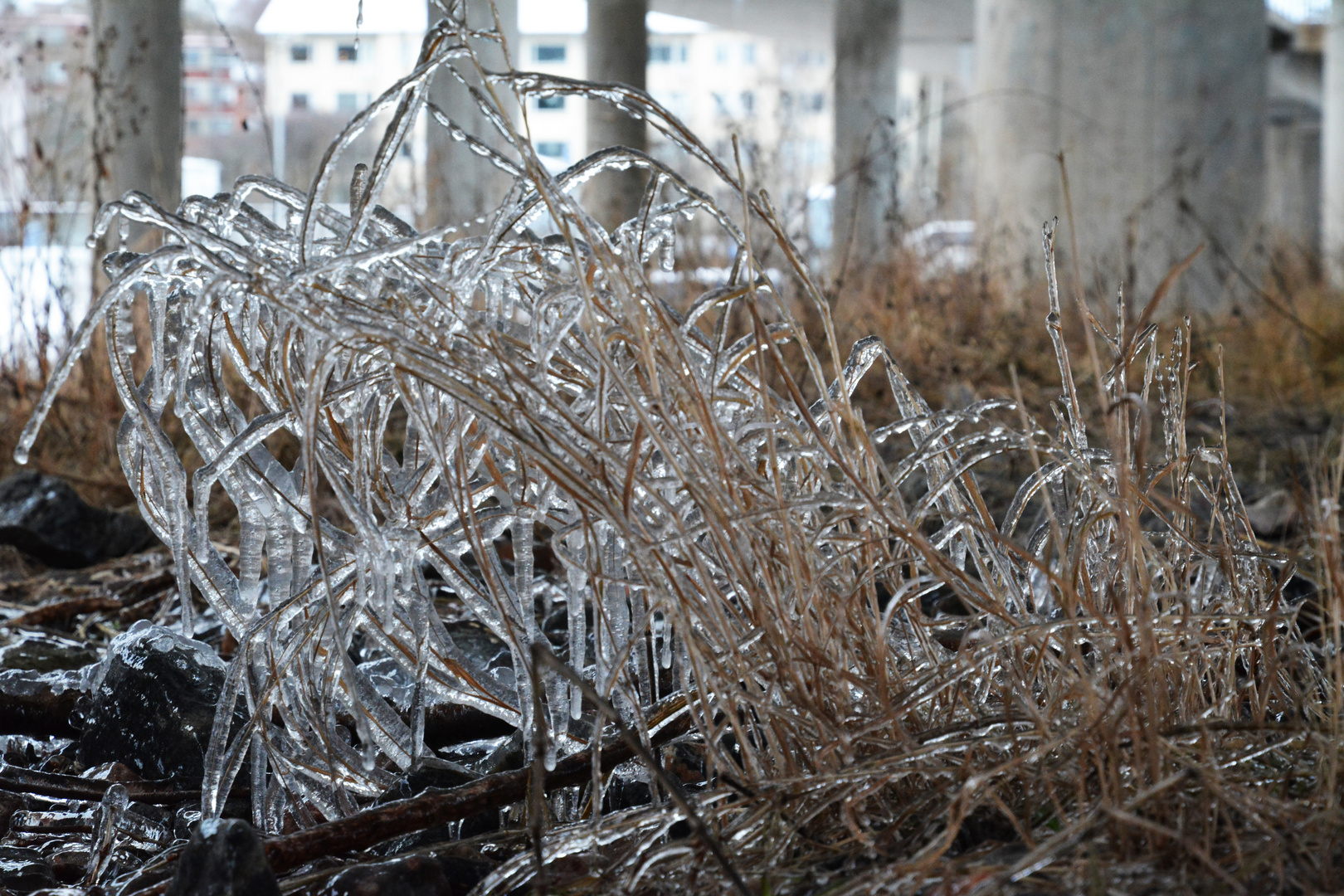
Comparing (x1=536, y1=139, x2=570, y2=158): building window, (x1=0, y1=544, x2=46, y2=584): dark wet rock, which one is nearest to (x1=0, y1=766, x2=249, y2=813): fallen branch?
(x1=536, y1=139, x2=570, y2=158): building window

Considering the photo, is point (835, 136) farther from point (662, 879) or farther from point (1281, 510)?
point (662, 879)

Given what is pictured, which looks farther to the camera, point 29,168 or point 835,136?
point 835,136

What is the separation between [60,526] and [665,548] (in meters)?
1.76

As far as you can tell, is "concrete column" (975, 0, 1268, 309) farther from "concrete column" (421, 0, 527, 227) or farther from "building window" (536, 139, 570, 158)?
"building window" (536, 139, 570, 158)

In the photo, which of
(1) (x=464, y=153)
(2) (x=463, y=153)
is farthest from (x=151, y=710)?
(1) (x=464, y=153)

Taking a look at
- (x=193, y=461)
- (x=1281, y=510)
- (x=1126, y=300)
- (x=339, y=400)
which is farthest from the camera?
(x=1126, y=300)

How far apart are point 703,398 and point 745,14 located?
18.5 metres

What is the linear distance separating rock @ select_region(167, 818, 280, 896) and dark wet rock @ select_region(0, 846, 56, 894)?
275 millimetres

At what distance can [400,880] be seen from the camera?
896 millimetres

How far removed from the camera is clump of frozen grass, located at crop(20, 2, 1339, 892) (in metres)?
0.85

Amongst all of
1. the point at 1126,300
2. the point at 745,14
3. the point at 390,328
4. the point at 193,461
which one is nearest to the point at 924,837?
the point at 390,328

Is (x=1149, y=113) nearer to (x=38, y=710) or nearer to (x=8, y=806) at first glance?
(x=38, y=710)

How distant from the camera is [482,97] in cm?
92

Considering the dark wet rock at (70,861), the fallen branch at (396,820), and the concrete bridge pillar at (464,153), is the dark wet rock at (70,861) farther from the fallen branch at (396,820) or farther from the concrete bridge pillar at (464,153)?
the concrete bridge pillar at (464,153)
